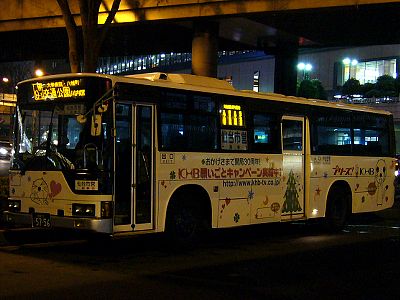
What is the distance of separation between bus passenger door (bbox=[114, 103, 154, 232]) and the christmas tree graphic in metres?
4.07

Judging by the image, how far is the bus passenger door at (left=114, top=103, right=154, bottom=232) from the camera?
10211mm

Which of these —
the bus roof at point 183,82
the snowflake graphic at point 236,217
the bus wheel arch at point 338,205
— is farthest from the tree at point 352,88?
the snowflake graphic at point 236,217

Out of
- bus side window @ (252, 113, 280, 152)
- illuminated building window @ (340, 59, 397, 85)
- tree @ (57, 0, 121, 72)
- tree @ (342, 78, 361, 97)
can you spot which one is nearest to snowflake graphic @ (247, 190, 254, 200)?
bus side window @ (252, 113, 280, 152)

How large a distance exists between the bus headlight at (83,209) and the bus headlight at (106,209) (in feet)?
0.47

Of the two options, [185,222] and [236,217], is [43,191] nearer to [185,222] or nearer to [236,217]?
[185,222]

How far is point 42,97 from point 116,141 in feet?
5.84

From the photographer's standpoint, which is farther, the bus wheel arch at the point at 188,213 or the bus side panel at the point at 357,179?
the bus side panel at the point at 357,179

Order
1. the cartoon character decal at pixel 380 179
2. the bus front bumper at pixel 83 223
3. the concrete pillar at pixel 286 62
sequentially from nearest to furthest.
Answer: the bus front bumper at pixel 83 223
the cartoon character decal at pixel 380 179
the concrete pillar at pixel 286 62

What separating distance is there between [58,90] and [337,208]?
26.3 ft

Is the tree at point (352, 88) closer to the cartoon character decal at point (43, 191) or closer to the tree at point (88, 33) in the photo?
the tree at point (88, 33)

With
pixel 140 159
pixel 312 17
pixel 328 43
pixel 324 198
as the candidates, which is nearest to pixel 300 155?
pixel 324 198

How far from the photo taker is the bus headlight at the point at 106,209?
32.2 feet

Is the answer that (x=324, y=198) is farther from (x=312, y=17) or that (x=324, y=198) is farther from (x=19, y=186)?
(x=312, y=17)

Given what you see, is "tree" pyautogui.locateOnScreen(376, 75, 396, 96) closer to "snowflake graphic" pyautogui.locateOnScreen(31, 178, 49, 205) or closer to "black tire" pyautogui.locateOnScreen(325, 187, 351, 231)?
"black tire" pyautogui.locateOnScreen(325, 187, 351, 231)
